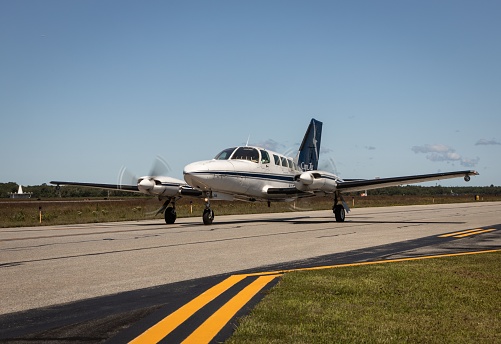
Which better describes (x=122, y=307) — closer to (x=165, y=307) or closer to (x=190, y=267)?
(x=165, y=307)

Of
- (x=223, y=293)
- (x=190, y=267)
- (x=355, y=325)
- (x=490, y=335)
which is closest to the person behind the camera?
(x=490, y=335)

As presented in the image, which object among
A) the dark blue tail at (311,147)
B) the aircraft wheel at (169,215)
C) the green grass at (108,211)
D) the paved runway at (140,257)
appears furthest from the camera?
the dark blue tail at (311,147)

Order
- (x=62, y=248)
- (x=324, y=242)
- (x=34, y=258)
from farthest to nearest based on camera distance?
(x=324, y=242) → (x=62, y=248) → (x=34, y=258)

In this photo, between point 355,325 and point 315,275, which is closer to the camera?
point 355,325

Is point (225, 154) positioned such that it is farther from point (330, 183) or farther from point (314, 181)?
point (330, 183)

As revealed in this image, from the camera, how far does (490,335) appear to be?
5305 mm

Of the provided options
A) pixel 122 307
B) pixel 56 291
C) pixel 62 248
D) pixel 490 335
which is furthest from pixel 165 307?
pixel 62 248

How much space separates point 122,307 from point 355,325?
10.2 ft

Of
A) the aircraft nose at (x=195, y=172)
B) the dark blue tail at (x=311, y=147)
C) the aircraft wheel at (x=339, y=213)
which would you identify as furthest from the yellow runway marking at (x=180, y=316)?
the dark blue tail at (x=311, y=147)

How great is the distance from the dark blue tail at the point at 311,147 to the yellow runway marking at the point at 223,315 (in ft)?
81.0

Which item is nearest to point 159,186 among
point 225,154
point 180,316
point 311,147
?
point 225,154

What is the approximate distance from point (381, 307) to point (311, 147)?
27836 mm

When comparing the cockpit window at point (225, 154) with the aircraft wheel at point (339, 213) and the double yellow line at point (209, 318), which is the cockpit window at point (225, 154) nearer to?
the aircraft wheel at point (339, 213)

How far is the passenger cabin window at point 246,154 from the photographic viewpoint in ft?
88.4
